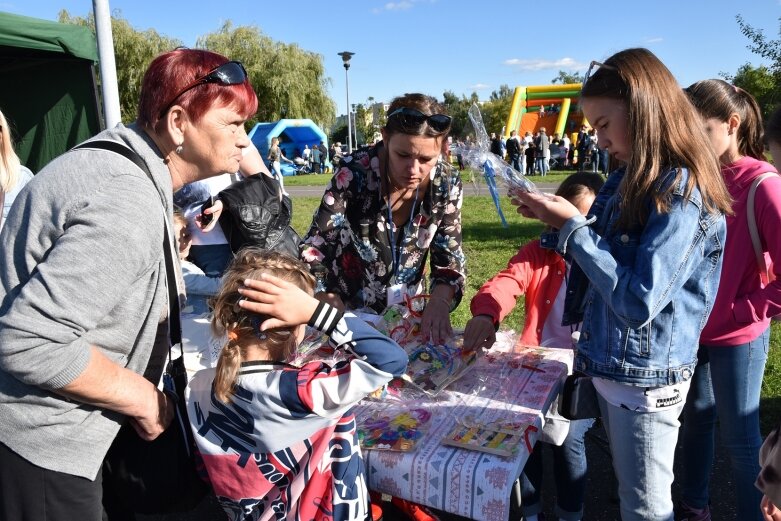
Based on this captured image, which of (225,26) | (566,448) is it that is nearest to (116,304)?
(566,448)

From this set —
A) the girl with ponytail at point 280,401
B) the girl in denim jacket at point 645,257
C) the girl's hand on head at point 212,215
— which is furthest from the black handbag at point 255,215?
the girl in denim jacket at point 645,257

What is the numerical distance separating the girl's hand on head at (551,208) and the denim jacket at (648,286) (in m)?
0.03

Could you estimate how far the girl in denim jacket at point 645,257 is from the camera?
1.49 m

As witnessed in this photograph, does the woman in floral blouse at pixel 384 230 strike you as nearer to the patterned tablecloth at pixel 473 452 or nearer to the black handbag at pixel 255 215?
the black handbag at pixel 255 215

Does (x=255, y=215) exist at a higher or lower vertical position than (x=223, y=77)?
lower

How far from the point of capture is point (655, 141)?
1532 millimetres

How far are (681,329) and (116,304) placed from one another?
143 cm

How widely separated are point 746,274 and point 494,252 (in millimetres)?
5133

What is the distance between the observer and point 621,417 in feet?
5.41

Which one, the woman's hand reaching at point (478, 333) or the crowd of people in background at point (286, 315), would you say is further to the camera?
the woman's hand reaching at point (478, 333)

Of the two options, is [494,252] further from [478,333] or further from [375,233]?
[478,333]

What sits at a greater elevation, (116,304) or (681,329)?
(116,304)

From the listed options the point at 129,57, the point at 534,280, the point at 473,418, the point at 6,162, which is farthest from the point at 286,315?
the point at 129,57

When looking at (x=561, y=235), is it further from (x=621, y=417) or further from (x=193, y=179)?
(x=193, y=179)
